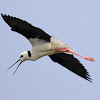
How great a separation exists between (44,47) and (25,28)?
2.65 feet

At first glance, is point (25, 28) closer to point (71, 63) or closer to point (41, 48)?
point (41, 48)

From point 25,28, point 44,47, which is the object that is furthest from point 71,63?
point 25,28

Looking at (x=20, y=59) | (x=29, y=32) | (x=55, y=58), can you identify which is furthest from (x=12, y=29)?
(x=55, y=58)

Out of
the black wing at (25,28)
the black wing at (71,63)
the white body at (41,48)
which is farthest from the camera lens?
the black wing at (71,63)

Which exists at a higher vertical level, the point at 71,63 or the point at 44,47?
the point at 44,47

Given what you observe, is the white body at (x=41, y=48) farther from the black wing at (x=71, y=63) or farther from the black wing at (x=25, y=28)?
the black wing at (x=71, y=63)

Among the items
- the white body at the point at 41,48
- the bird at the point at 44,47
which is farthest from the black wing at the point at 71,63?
the white body at the point at 41,48

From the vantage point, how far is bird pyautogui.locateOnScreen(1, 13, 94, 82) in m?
9.64

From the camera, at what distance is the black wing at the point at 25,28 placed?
951cm

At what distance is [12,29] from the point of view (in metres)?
9.81

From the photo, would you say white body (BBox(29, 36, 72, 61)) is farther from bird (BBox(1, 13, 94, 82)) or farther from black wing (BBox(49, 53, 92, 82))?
black wing (BBox(49, 53, 92, 82))

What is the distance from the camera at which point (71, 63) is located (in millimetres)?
11023

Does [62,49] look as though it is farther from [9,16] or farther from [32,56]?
[9,16]

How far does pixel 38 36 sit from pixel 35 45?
0.32 meters
